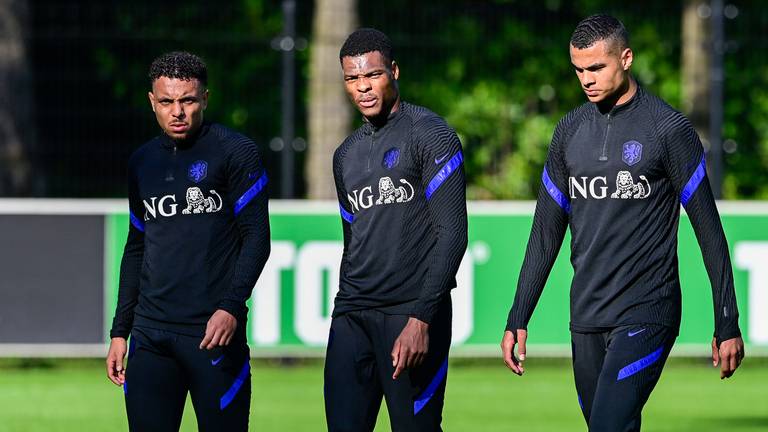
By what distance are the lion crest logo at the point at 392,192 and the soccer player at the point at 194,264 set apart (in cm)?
49

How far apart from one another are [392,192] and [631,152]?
36.6 inches

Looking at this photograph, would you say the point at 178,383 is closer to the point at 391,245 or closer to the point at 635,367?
the point at 391,245

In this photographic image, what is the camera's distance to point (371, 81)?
6434 millimetres

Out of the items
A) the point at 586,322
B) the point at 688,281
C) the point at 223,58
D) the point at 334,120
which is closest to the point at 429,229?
the point at 586,322

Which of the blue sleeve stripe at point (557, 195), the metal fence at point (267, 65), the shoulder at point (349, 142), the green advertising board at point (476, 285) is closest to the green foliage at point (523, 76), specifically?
the metal fence at point (267, 65)

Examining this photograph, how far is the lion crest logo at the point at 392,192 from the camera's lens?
6.45m

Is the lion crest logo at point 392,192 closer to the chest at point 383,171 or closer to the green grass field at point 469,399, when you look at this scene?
the chest at point 383,171

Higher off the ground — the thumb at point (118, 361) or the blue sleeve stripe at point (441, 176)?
the blue sleeve stripe at point (441, 176)

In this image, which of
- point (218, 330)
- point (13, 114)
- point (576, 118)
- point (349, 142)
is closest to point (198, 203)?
point (218, 330)

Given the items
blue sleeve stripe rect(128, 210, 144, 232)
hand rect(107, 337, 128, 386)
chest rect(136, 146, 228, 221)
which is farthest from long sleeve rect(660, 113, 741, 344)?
hand rect(107, 337, 128, 386)

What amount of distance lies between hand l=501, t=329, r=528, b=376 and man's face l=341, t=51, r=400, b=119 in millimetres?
1003

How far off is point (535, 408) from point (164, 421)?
6.15 metres

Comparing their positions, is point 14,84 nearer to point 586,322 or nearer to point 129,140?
point 129,140

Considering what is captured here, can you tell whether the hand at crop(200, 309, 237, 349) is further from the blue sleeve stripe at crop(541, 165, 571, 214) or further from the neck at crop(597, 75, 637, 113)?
Answer: the neck at crop(597, 75, 637, 113)
